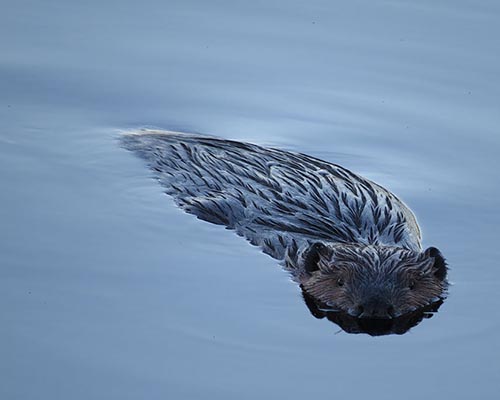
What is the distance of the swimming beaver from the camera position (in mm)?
9852

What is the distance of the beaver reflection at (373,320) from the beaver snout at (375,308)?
39mm

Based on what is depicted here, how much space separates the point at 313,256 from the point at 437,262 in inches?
37.4

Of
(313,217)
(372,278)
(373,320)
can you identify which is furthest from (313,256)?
(313,217)

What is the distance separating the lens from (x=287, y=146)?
13.1 m

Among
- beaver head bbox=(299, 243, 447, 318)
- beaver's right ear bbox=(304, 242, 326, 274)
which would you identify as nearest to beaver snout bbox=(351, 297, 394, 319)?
beaver head bbox=(299, 243, 447, 318)

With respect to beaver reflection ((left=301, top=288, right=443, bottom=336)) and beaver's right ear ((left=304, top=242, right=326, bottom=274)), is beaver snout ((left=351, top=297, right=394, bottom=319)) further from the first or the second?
beaver's right ear ((left=304, top=242, right=326, bottom=274))

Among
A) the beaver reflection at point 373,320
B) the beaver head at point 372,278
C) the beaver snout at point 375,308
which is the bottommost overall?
the beaver reflection at point 373,320

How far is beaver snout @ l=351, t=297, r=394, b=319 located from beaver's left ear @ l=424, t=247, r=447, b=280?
65 cm

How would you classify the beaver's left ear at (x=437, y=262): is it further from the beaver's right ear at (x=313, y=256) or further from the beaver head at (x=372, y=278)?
the beaver's right ear at (x=313, y=256)

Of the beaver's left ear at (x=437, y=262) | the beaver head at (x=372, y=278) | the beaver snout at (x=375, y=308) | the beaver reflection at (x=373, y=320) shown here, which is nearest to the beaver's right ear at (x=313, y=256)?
the beaver head at (x=372, y=278)

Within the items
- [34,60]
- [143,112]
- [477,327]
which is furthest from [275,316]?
[34,60]

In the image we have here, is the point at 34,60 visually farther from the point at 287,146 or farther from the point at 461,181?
the point at 461,181

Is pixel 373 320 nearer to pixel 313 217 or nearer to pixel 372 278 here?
pixel 372 278

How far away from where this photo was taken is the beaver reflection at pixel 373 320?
376 inches
